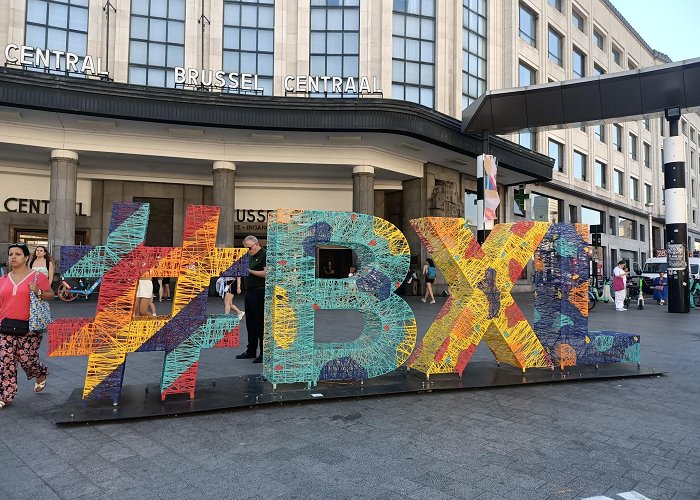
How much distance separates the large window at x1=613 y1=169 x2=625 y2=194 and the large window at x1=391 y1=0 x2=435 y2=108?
2331cm

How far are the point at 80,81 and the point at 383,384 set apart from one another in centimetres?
1702

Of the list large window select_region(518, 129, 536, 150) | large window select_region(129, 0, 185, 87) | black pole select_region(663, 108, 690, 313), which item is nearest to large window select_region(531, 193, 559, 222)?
large window select_region(518, 129, 536, 150)

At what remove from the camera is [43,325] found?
5.22 meters

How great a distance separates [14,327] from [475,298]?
16.8 feet

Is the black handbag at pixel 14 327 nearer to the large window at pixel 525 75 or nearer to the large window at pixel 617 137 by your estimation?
the large window at pixel 525 75

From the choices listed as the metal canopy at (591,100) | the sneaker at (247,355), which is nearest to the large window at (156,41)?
the metal canopy at (591,100)

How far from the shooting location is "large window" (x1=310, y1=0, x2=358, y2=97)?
78.8 feet

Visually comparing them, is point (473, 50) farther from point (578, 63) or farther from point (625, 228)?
point (625, 228)

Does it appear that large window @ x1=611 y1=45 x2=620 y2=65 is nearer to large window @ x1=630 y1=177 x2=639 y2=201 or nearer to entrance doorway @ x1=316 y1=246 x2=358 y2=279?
large window @ x1=630 y1=177 x2=639 y2=201

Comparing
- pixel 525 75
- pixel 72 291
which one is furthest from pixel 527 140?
pixel 72 291

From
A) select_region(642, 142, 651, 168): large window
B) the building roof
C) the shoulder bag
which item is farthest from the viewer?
select_region(642, 142, 651, 168): large window

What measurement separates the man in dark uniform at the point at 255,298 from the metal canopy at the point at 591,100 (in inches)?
541

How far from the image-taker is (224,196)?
21.9 m

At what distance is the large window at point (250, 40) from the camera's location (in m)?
23.6
